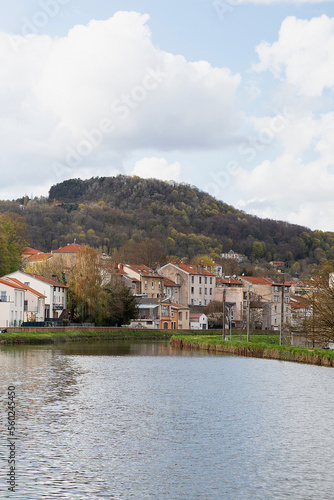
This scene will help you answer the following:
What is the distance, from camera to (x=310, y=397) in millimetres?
33312

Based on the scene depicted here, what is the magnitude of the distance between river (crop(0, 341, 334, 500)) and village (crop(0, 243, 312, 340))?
1889 inches

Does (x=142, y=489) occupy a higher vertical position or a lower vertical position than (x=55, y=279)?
lower

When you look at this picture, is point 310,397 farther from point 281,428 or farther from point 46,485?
point 46,485

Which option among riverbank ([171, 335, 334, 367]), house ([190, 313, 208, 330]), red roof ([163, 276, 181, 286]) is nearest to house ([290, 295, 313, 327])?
riverbank ([171, 335, 334, 367])

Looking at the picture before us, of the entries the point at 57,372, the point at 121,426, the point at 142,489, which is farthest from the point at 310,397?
the point at 142,489

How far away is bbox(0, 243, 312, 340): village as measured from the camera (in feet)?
293

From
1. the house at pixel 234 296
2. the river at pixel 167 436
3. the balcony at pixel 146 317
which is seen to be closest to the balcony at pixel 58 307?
the balcony at pixel 146 317

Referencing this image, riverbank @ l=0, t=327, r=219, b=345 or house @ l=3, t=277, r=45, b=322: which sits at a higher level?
house @ l=3, t=277, r=45, b=322

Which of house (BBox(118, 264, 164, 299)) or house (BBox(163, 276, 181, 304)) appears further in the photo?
house (BBox(163, 276, 181, 304))

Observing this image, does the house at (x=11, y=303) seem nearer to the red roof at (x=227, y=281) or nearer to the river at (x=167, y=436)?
the river at (x=167, y=436)

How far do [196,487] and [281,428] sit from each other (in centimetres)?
880

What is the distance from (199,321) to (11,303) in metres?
45.2

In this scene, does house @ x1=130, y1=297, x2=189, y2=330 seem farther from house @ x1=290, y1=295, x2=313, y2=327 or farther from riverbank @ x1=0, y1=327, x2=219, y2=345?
house @ x1=290, y1=295, x2=313, y2=327

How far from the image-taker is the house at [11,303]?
81.1 meters
